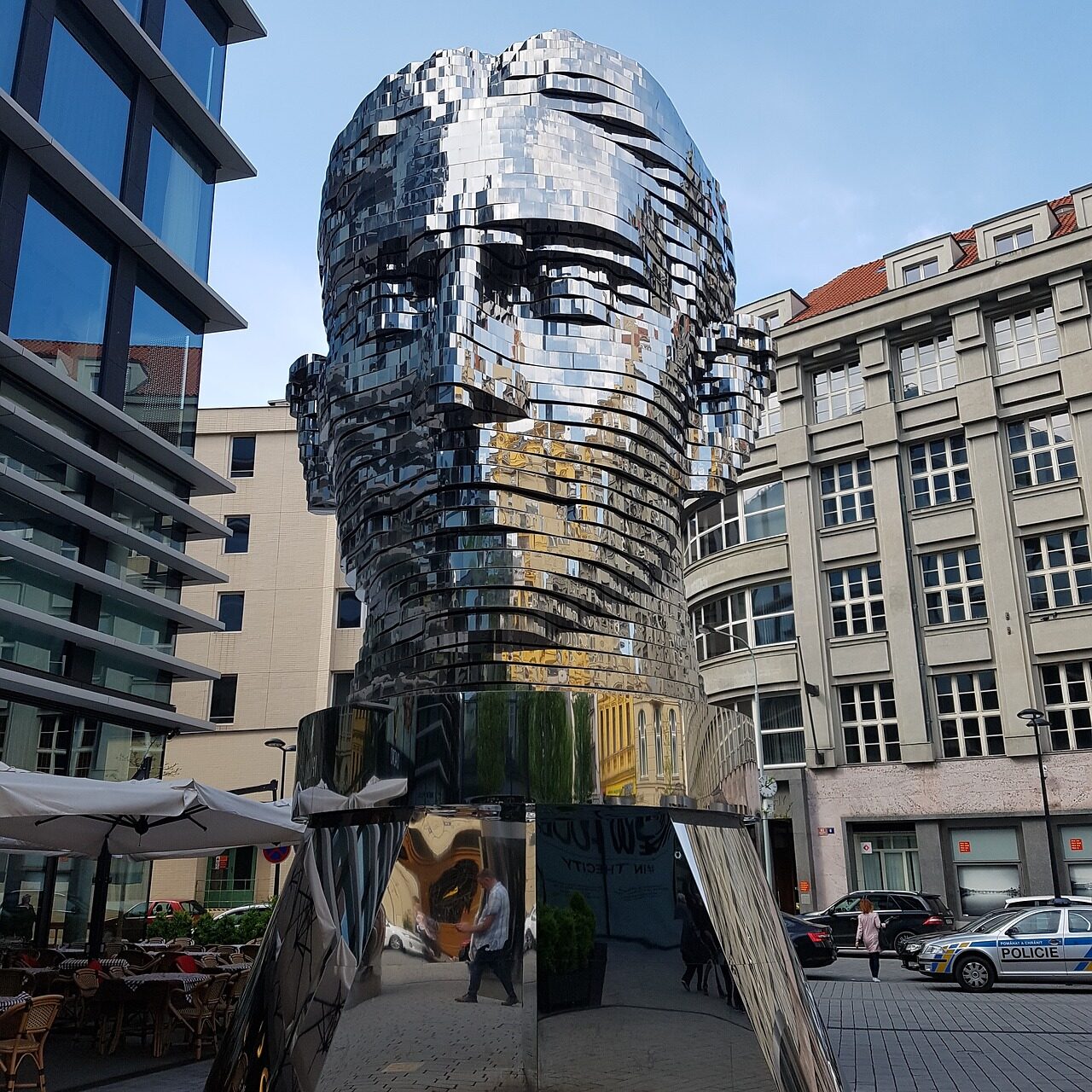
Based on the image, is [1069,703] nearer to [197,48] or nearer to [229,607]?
[197,48]

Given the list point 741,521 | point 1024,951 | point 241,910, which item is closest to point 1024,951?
point 1024,951

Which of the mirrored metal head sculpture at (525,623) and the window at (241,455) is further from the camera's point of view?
the window at (241,455)

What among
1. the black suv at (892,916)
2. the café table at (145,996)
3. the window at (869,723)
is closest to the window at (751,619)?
the window at (869,723)

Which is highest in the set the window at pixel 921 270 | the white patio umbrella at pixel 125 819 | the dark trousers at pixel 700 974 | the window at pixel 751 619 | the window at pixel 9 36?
the window at pixel 921 270

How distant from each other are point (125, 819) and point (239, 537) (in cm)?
3513

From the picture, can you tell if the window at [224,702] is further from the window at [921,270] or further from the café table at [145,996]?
the café table at [145,996]

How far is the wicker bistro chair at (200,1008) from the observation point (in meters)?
10.6

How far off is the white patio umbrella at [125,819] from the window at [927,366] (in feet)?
98.5

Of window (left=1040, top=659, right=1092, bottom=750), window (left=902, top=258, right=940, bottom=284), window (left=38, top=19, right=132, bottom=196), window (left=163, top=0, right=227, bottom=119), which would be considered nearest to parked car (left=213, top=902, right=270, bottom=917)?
window (left=38, top=19, right=132, bottom=196)

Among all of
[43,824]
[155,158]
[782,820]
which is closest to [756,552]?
[782,820]

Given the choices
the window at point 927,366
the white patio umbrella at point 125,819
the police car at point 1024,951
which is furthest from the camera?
the window at point 927,366

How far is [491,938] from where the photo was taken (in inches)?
134

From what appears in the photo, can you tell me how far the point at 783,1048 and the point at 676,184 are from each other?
3.71 metres

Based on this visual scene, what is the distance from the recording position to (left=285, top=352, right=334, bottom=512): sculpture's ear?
5.63m
